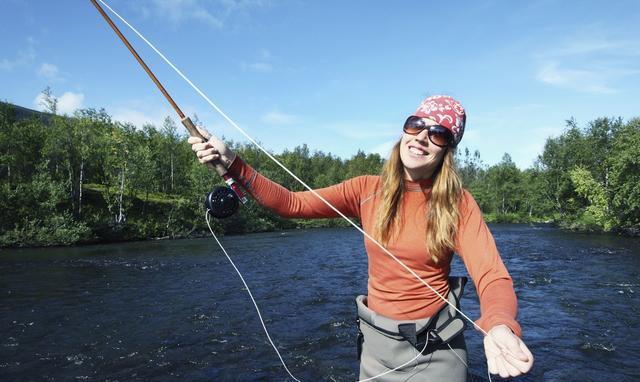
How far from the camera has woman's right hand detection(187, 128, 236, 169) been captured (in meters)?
2.70

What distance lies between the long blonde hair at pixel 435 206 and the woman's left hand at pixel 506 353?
27.7 inches

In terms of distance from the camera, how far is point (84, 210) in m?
41.1

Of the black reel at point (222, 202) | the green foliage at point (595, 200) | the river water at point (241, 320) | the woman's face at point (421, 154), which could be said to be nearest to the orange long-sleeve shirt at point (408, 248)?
the woman's face at point (421, 154)

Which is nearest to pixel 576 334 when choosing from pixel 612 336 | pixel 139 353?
pixel 612 336

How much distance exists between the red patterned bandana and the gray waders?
0.98 meters

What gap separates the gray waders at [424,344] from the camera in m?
2.61

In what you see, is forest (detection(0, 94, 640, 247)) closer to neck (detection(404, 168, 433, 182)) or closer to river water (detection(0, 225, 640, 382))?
river water (detection(0, 225, 640, 382))

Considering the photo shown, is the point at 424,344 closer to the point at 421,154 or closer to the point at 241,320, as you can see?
the point at 421,154

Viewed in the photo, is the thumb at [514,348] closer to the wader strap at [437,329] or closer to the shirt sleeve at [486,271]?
the shirt sleeve at [486,271]

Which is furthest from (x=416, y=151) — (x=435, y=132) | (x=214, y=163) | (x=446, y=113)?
(x=214, y=163)

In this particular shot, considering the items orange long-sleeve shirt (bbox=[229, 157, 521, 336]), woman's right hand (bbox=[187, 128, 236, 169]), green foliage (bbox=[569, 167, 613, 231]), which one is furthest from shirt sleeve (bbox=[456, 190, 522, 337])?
green foliage (bbox=[569, 167, 613, 231])

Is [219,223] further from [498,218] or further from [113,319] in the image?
[498,218]

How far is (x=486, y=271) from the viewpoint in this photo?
7.58ft

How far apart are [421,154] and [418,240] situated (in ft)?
1.78
